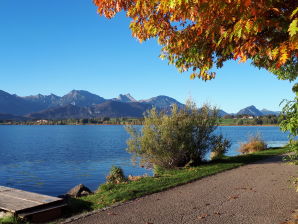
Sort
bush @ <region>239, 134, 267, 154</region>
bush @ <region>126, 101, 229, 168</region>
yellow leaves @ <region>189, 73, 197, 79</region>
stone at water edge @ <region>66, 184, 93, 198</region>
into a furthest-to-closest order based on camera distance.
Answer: bush @ <region>239, 134, 267, 154</region> < bush @ <region>126, 101, 229, 168</region> < stone at water edge @ <region>66, 184, 93, 198</region> < yellow leaves @ <region>189, 73, 197, 79</region>

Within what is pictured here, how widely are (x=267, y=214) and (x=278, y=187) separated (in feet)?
12.1

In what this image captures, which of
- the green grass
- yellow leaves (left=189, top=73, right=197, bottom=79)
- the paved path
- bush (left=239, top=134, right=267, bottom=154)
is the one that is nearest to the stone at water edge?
the green grass

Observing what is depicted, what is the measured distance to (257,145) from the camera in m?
29.5

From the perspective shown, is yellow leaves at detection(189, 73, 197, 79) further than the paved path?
Yes

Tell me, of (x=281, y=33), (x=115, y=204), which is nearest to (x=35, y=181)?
(x=115, y=204)

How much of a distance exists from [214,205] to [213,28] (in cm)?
516

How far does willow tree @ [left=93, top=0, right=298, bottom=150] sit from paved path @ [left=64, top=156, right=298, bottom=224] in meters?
3.47

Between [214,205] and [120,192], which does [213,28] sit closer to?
[214,205]

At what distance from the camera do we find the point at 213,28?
645 centimetres

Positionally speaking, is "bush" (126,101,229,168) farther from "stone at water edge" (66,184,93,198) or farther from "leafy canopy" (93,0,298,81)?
"leafy canopy" (93,0,298,81)

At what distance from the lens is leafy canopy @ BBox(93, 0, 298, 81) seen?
18.1 ft

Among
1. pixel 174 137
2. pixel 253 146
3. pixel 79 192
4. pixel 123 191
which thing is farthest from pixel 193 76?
pixel 253 146

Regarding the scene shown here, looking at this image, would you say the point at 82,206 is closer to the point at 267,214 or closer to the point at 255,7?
the point at 267,214

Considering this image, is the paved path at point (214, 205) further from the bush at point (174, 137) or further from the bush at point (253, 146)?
the bush at point (253, 146)
